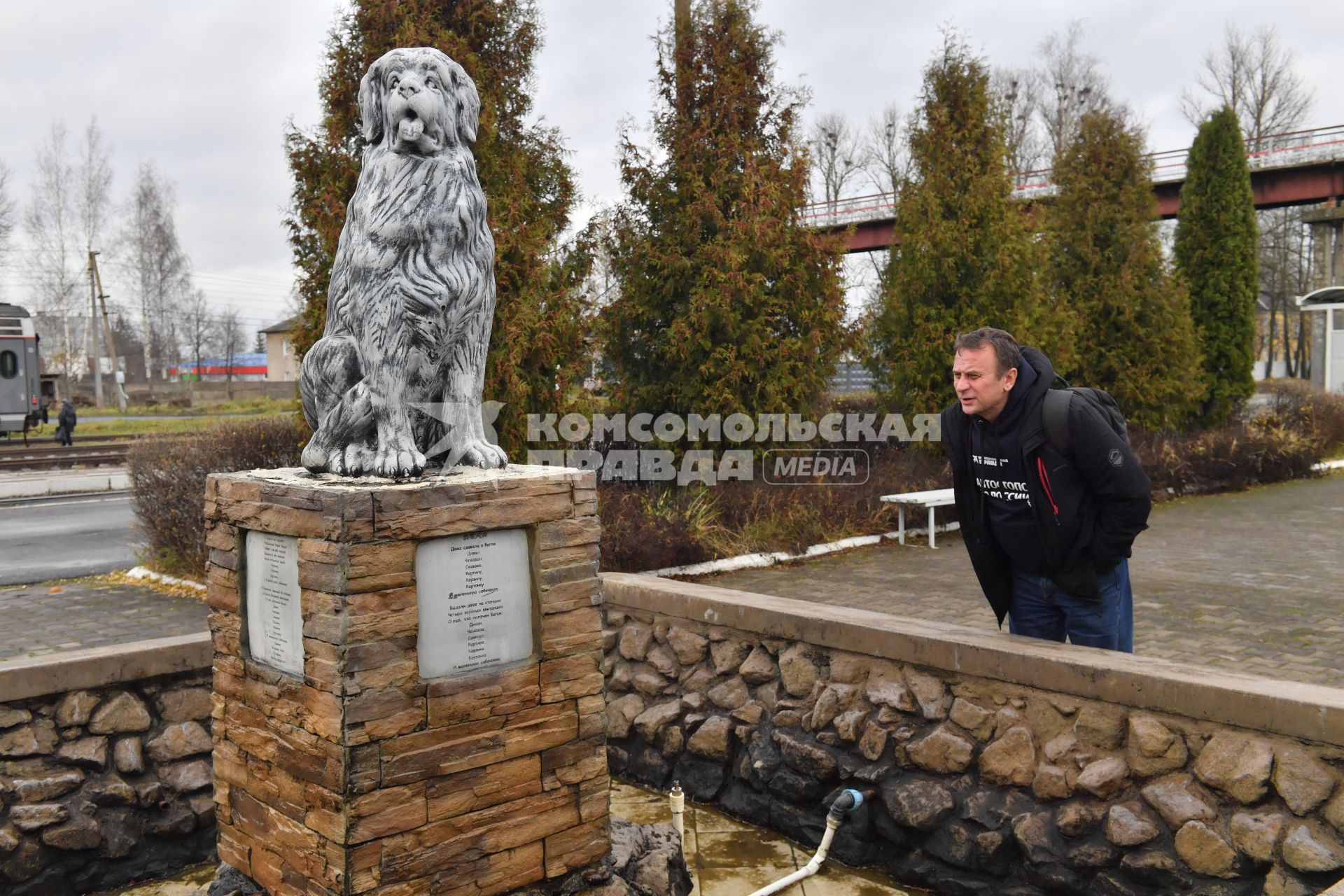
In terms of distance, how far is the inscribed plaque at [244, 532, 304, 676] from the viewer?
3.54 metres

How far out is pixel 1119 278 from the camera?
52.1 ft

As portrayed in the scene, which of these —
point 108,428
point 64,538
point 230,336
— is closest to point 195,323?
point 230,336

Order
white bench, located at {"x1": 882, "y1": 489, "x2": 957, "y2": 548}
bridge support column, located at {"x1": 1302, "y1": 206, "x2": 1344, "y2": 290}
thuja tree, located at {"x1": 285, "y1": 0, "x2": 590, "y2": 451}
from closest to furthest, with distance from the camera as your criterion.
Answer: thuja tree, located at {"x1": 285, "y1": 0, "x2": 590, "y2": 451}
white bench, located at {"x1": 882, "y1": 489, "x2": 957, "y2": 548}
bridge support column, located at {"x1": 1302, "y1": 206, "x2": 1344, "y2": 290}

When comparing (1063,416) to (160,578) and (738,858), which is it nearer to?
(738,858)

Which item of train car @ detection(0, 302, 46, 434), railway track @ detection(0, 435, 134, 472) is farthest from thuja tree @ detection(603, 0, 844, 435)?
train car @ detection(0, 302, 46, 434)

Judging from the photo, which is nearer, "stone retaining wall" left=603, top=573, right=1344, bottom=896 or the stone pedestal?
the stone pedestal

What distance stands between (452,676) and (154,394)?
54.4 metres

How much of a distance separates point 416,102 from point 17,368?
94.0 ft

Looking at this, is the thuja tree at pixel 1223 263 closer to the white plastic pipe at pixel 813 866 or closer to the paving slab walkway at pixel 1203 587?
the paving slab walkway at pixel 1203 587

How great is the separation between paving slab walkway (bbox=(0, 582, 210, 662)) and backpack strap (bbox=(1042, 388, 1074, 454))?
5893 mm

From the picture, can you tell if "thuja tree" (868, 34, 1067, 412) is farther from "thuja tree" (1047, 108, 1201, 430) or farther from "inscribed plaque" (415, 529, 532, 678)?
"inscribed plaque" (415, 529, 532, 678)

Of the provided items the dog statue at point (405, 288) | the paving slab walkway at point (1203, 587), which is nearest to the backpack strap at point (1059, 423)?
the dog statue at point (405, 288)

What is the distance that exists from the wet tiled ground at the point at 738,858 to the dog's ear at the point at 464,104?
3.18 meters

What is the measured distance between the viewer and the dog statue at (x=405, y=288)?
11.9 ft
